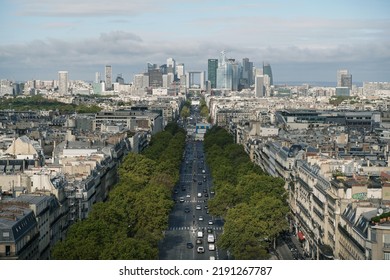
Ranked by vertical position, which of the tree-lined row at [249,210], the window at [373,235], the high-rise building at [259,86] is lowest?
the high-rise building at [259,86]

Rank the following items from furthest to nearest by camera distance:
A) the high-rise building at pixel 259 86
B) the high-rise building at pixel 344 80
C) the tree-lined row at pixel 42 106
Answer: the high-rise building at pixel 259 86 → the high-rise building at pixel 344 80 → the tree-lined row at pixel 42 106

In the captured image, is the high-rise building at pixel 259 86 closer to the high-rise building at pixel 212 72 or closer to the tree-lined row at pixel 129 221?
the high-rise building at pixel 212 72

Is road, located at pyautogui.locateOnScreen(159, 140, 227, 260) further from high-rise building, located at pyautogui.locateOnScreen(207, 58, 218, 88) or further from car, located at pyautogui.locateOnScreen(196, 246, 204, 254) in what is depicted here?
high-rise building, located at pyautogui.locateOnScreen(207, 58, 218, 88)

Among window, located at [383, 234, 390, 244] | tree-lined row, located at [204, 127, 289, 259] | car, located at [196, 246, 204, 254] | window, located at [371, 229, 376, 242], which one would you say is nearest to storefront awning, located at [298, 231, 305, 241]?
tree-lined row, located at [204, 127, 289, 259]

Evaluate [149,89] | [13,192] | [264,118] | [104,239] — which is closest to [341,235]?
[104,239]

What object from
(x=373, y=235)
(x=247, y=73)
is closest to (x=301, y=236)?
(x=373, y=235)

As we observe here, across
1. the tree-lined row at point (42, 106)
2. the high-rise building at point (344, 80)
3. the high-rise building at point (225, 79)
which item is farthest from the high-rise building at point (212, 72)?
the tree-lined row at point (42, 106)

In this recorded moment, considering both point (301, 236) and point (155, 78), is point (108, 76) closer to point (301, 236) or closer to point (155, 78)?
point (155, 78)

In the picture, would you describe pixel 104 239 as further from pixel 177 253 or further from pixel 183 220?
pixel 183 220
